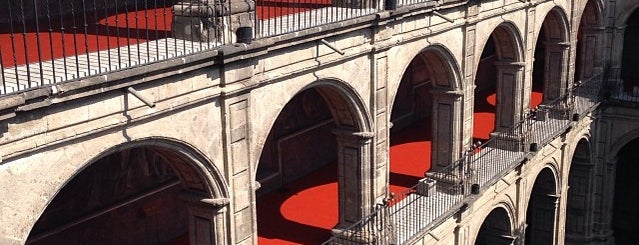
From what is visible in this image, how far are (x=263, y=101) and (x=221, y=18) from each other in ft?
4.69

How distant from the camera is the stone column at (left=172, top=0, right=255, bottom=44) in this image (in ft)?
30.9

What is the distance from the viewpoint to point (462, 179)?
14961 millimetres

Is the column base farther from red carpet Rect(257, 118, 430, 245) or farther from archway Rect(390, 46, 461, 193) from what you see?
red carpet Rect(257, 118, 430, 245)

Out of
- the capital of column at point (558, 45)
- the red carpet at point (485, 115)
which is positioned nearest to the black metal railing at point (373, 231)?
the red carpet at point (485, 115)

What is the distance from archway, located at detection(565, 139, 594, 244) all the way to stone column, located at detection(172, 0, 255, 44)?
51.0 ft

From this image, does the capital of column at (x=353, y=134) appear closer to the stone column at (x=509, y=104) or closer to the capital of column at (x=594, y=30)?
the stone column at (x=509, y=104)

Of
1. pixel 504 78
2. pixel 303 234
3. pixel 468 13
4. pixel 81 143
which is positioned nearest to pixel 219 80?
pixel 81 143

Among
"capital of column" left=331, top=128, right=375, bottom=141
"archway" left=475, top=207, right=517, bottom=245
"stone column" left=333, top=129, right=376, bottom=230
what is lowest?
"archway" left=475, top=207, right=517, bottom=245

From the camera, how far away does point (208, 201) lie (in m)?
9.95

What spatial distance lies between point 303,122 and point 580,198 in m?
10.00

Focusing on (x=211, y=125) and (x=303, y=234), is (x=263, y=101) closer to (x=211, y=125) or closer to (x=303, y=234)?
(x=211, y=125)

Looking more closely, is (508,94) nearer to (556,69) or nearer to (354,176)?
(556,69)

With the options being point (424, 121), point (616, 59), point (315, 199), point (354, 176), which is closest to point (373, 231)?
point (354, 176)

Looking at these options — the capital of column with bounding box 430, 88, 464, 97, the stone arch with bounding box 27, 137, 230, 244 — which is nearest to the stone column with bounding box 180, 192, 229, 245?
the stone arch with bounding box 27, 137, 230, 244
